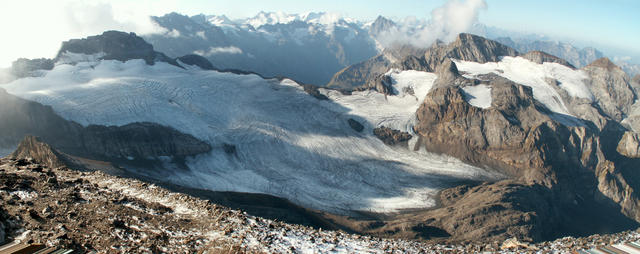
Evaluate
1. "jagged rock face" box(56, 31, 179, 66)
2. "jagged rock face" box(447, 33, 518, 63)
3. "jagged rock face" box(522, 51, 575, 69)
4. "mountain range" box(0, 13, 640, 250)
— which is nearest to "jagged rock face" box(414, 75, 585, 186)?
"mountain range" box(0, 13, 640, 250)

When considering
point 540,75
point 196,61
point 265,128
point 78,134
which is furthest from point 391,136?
point 540,75

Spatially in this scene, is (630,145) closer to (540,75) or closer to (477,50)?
(540,75)

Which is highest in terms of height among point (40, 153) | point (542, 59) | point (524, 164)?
point (542, 59)

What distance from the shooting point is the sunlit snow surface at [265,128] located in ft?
257

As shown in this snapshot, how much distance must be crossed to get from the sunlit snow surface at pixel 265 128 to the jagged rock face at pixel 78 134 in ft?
10.6

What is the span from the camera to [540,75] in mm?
148375

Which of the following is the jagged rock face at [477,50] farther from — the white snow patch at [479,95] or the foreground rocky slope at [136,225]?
the foreground rocky slope at [136,225]

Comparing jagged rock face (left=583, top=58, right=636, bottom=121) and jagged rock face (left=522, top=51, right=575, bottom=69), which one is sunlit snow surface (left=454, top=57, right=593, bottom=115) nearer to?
jagged rock face (left=522, top=51, right=575, bottom=69)

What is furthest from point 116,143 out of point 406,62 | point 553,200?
point 406,62

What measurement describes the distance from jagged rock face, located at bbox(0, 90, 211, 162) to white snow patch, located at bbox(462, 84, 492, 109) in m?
85.7

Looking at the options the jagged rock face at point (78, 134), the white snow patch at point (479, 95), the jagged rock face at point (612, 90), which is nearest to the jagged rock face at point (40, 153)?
the jagged rock face at point (78, 134)

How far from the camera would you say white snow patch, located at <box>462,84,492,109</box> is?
119 meters

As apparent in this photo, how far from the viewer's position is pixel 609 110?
459 ft

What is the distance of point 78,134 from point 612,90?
17138 cm
